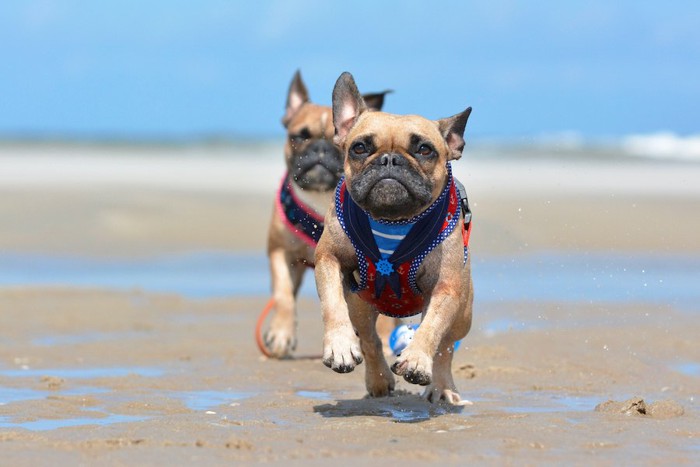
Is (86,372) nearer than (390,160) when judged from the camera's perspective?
No

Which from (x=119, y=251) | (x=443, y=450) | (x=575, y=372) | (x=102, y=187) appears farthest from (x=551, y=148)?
(x=443, y=450)

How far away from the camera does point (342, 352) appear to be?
238 inches

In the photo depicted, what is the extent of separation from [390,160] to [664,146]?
4392 centimetres

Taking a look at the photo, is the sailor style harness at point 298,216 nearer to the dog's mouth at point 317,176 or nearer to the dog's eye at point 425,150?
the dog's mouth at point 317,176

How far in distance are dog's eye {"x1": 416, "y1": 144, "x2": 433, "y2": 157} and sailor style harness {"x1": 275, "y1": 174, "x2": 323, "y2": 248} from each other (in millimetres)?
3237

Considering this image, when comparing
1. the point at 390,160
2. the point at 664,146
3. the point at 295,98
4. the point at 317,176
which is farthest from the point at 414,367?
the point at 664,146

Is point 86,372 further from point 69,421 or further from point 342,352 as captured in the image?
point 342,352

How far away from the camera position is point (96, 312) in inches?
447

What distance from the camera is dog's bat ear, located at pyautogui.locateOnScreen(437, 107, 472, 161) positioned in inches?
259

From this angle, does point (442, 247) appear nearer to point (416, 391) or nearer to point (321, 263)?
point (321, 263)

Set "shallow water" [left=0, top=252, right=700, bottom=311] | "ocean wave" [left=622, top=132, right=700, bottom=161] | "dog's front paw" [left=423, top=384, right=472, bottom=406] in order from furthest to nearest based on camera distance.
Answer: "ocean wave" [left=622, top=132, right=700, bottom=161]
"shallow water" [left=0, top=252, right=700, bottom=311]
"dog's front paw" [left=423, top=384, right=472, bottom=406]

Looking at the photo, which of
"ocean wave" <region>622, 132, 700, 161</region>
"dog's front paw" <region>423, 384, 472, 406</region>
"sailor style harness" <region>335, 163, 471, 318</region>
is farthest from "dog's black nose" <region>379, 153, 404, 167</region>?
"ocean wave" <region>622, 132, 700, 161</region>

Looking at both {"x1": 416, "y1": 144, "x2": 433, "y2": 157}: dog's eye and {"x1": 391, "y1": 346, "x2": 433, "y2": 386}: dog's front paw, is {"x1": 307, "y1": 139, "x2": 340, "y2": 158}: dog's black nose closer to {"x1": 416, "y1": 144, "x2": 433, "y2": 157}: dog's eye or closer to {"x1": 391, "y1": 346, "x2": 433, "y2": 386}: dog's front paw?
{"x1": 416, "y1": 144, "x2": 433, "y2": 157}: dog's eye

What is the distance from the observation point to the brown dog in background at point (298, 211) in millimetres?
9484
